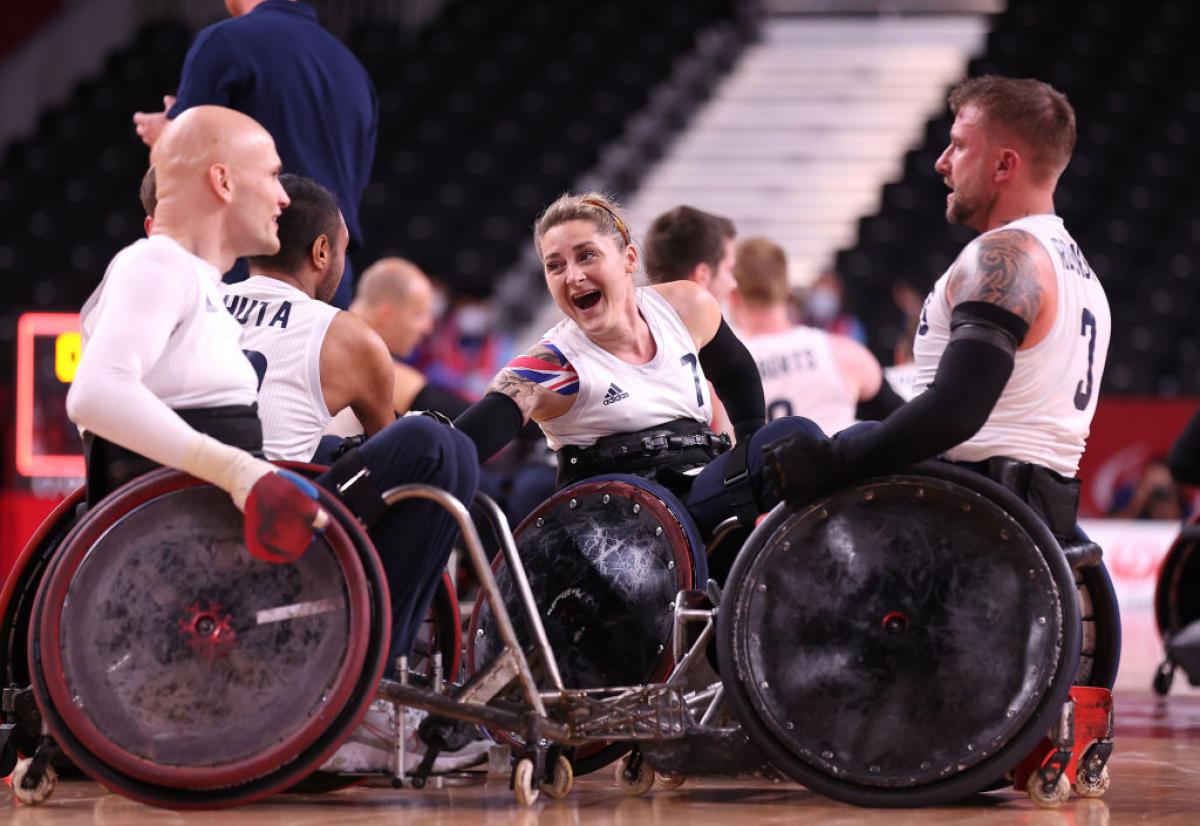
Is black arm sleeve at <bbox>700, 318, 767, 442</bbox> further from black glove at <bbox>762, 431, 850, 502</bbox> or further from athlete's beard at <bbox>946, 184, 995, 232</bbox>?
black glove at <bbox>762, 431, 850, 502</bbox>

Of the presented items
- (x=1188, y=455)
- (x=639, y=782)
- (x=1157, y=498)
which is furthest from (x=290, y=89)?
(x=1157, y=498)

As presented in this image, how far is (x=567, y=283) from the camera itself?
4.09 meters

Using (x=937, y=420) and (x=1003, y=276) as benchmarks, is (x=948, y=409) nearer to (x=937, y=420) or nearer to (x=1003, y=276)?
(x=937, y=420)

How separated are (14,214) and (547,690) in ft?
40.3

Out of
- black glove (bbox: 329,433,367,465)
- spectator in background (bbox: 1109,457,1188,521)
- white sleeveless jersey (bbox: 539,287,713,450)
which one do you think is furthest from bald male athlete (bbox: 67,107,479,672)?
spectator in background (bbox: 1109,457,1188,521)

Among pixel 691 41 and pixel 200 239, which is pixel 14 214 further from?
A: pixel 200 239

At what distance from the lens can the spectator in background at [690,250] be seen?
5367 millimetres

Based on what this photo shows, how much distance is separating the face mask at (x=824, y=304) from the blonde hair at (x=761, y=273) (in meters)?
4.97

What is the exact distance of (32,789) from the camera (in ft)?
10.4

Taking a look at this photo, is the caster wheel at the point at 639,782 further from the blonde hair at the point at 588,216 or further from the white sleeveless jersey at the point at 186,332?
the blonde hair at the point at 588,216

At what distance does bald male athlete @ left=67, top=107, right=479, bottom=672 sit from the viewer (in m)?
2.88

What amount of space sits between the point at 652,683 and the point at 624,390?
0.79 metres

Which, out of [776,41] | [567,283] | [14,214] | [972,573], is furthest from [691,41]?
[972,573]

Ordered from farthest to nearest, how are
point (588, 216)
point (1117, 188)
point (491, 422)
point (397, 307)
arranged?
point (1117, 188)
point (397, 307)
point (588, 216)
point (491, 422)
